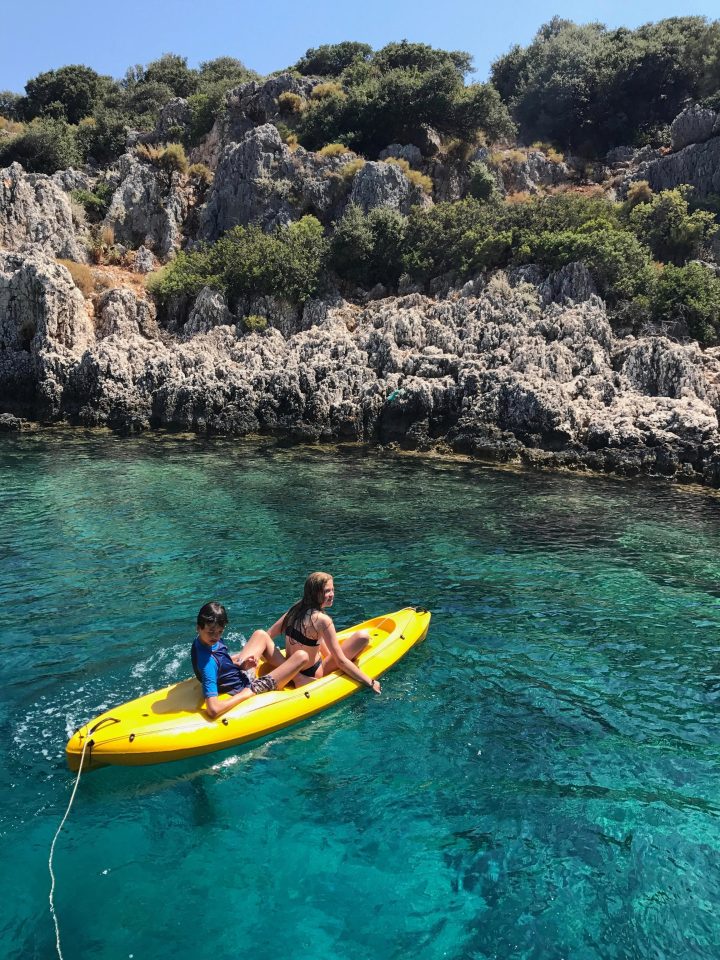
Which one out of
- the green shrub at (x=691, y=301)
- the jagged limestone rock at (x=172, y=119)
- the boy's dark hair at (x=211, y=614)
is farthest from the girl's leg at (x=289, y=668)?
the jagged limestone rock at (x=172, y=119)

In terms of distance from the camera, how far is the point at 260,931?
14.6 ft

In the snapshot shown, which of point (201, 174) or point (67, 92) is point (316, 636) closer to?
point (201, 174)

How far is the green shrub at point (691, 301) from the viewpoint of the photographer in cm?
2252

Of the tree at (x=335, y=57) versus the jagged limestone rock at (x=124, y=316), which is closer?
the jagged limestone rock at (x=124, y=316)

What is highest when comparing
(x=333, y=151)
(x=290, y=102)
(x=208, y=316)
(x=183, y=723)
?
(x=290, y=102)

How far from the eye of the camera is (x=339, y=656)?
24.5ft

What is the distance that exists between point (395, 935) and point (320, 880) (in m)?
0.73

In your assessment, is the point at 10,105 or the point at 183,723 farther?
the point at 10,105

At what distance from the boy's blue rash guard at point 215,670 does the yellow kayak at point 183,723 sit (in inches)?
8.7

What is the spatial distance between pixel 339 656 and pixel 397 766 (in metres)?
1.57

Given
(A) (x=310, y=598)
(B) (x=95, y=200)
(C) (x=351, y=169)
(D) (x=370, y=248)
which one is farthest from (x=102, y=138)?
(A) (x=310, y=598)

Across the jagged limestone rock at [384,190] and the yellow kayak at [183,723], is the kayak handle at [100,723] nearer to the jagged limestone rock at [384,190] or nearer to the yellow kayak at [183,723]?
the yellow kayak at [183,723]

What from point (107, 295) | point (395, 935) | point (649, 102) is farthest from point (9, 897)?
point (649, 102)

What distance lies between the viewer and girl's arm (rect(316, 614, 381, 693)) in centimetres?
738
